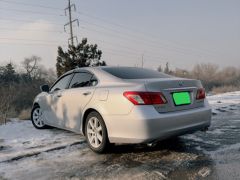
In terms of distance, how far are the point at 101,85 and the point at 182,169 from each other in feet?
6.06

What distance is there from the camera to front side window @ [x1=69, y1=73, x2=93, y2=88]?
16.9 ft

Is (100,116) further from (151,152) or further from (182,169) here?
(182,169)

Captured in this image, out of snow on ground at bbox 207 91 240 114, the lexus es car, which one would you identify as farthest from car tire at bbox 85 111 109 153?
snow on ground at bbox 207 91 240 114

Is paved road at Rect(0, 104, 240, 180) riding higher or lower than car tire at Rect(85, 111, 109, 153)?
lower

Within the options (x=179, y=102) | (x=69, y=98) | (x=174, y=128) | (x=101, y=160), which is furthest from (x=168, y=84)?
(x=69, y=98)

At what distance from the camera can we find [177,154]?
4301mm

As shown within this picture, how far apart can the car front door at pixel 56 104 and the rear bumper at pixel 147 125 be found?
1.67 meters

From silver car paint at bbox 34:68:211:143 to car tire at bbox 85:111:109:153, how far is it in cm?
12

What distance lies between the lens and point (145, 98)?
401 centimetres

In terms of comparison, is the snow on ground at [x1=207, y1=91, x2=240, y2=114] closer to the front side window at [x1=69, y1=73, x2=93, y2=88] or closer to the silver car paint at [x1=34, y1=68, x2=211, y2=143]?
the silver car paint at [x1=34, y1=68, x2=211, y2=143]

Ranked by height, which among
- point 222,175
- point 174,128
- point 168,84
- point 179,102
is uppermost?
point 168,84

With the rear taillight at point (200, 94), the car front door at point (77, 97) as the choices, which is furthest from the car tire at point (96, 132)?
the rear taillight at point (200, 94)

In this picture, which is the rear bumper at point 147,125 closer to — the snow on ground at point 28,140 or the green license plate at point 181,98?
the green license plate at point 181,98

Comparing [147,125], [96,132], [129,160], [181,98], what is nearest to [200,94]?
[181,98]
